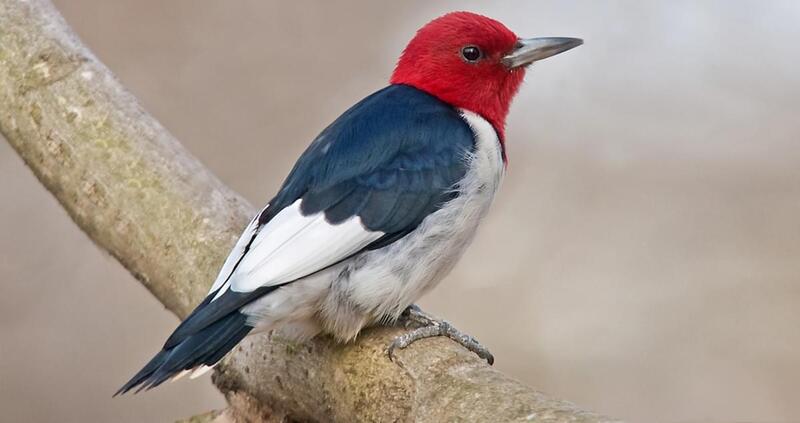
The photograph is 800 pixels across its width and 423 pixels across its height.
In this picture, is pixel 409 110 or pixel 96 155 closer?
pixel 409 110

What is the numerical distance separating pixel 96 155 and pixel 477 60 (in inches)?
26.9

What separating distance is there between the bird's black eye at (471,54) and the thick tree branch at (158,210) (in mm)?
460

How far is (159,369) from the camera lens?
1678 mm

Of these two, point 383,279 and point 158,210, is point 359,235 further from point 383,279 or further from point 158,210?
point 158,210

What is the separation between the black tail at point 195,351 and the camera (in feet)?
5.48

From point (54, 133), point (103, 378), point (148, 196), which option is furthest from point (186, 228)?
point (103, 378)

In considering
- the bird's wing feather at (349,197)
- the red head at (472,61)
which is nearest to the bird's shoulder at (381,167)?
the bird's wing feather at (349,197)

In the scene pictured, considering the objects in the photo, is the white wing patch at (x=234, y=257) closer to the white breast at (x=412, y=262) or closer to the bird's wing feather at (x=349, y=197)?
the bird's wing feather at (x=349, y=197)

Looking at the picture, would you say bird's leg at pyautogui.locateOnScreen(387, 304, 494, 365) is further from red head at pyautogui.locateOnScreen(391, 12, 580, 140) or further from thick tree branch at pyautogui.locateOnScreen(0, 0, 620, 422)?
red head at pyautogui.locateOnScreen(391, 12, 580, 140)

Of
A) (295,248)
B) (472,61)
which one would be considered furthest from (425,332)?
(472,61)

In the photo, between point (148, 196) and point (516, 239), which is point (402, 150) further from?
point (516, 239)

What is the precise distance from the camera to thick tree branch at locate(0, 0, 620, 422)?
181cm

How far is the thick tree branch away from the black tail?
19cm

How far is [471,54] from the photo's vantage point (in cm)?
222
